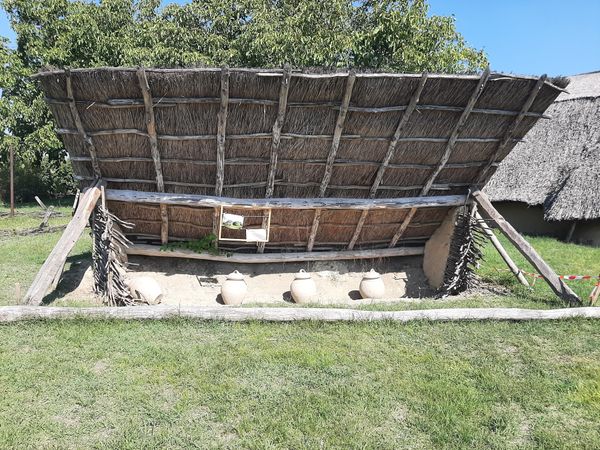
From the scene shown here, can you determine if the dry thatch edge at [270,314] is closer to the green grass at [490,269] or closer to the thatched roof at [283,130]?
the green grass at [490,269]

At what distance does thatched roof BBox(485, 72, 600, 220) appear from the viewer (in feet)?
39.9

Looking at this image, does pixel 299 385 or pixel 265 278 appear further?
pixel 265 278

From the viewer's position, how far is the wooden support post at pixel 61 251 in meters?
5.42

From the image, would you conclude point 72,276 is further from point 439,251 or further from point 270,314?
point 439,251

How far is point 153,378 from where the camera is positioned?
13.2 ft

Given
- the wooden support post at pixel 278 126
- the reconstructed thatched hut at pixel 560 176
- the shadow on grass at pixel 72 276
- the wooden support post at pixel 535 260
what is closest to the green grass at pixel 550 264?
the wooden support post at pixel 535 260

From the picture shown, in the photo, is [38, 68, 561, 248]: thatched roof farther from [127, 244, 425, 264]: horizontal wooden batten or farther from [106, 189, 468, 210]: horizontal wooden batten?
[127, 244, 425, 264]: horizontal wooden batten

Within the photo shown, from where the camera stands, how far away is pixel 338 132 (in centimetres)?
629

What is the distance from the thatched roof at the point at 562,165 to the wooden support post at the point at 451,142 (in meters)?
6.47

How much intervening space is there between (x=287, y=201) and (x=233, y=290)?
164 centimetres

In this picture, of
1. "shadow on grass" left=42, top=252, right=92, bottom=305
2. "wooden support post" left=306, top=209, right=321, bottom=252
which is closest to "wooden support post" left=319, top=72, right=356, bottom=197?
"wooden support post" left=306, top=209, right=321, bottom=252

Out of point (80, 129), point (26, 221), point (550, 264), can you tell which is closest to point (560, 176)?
Result: point (550, 264)

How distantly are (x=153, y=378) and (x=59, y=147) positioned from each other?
18.4 meters

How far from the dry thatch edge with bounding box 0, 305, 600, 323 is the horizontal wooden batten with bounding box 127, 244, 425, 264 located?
252 centimetres
